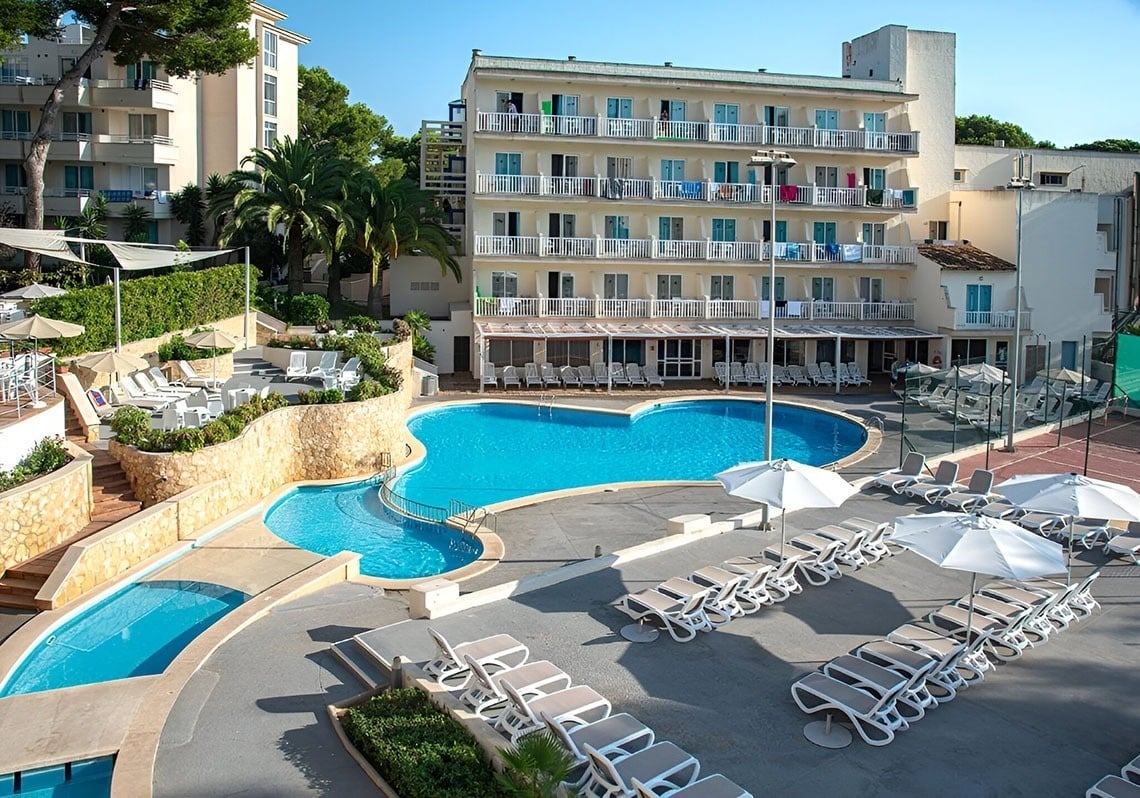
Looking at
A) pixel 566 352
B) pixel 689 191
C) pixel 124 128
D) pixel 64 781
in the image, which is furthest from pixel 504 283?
pixel 64 781

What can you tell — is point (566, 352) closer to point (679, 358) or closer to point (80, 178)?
point (679, 358)

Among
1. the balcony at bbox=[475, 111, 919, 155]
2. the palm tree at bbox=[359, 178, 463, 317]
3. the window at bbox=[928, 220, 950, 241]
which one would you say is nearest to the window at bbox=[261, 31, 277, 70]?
the palm tree at bbox=[359, 178, 463, 317]

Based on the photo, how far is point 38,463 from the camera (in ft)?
59.2

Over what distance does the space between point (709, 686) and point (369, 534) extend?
10.3 meters

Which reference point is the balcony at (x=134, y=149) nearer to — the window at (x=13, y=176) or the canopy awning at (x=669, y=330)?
the window at (x=13, y=176)

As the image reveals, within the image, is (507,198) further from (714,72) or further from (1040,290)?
(1040,290)

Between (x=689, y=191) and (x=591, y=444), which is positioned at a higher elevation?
(x=689, y=191)

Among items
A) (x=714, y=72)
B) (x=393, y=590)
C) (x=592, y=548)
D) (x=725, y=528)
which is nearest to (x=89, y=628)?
(x=393, y=590)

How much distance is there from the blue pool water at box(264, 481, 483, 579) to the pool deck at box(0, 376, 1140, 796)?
1.62m

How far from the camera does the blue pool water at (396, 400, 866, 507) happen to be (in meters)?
25.0

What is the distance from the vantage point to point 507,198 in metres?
38.0

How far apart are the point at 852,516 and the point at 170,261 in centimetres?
1929

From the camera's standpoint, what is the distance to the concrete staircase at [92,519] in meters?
15.9

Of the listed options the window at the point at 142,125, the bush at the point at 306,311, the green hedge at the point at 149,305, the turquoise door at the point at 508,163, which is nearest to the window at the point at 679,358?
the turquoise door at the point at 508,163
